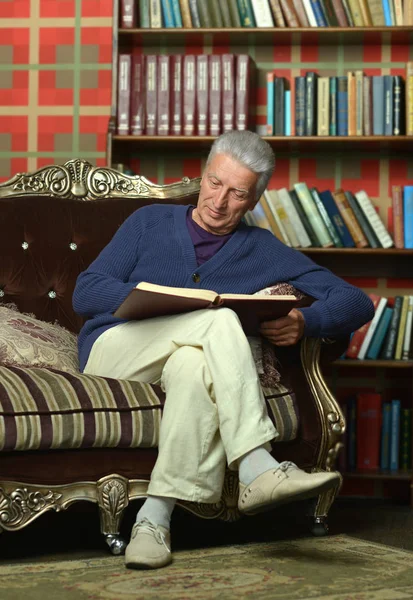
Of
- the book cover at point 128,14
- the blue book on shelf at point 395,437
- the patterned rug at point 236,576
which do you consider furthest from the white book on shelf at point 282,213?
the patterned rug at point 236,576

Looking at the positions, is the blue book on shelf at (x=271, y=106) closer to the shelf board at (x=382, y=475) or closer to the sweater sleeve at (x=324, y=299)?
the sweater sleeve at (x=324, y=299)

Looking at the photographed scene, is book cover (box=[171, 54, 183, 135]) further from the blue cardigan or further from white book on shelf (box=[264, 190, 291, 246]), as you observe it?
the blue cardigan

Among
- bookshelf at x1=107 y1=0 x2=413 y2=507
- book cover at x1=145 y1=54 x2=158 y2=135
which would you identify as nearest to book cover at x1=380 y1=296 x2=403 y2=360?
bookshelf at x1=107 y1=0 x2=413 y2=507

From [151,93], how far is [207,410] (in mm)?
1622

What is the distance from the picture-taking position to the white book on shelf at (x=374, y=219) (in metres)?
3.17

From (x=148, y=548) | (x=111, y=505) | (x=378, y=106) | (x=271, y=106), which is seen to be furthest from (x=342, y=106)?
(x=148, y=548)

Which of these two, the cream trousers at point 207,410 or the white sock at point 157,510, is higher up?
the cream trousers at point 207,410

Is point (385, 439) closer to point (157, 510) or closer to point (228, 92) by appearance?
point (228, 92)

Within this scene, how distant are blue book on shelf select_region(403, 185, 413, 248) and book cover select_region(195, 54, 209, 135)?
73cm

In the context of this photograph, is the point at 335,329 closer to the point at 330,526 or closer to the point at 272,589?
the point at 330,526

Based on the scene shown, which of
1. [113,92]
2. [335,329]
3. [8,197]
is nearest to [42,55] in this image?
[113,92]

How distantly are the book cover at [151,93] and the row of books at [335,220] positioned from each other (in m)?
0.48

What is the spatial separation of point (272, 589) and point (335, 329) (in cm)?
80

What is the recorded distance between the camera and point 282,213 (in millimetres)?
3193
